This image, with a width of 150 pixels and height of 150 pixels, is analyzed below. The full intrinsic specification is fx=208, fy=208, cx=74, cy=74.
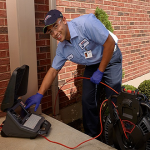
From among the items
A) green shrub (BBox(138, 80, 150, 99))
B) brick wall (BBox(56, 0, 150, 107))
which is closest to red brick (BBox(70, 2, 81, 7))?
brick wall (BBox(56, 0, 150, 107))

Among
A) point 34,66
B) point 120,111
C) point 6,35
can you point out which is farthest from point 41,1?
point 120,111

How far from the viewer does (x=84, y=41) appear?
242 cm

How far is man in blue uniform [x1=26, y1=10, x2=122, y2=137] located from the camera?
2.31 m

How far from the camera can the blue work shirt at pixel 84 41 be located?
2.31 meters

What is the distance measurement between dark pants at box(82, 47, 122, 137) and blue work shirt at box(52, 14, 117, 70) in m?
0.20

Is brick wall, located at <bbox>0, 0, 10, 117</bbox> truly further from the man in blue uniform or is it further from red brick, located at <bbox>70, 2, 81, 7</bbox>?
red brick, located at <bbox>70, 2, 81, 7</bbox>

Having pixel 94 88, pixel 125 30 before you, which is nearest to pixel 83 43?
pixel 94 88

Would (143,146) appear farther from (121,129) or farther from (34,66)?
(34,66)

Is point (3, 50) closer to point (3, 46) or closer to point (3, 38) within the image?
point (3, 46)

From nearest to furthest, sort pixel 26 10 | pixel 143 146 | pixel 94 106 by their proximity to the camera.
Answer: pixel 143 146
pixel 26 10
pixel 94 106

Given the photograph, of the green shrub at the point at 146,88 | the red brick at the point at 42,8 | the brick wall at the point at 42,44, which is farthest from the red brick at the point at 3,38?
the green shrub at the point at 146,88

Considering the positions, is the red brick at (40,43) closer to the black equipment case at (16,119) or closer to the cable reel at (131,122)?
the black equipment case at (16,119)

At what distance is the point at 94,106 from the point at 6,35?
4.88ft

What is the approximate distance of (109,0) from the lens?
14.1 ft
